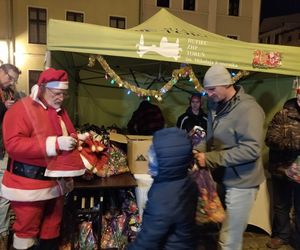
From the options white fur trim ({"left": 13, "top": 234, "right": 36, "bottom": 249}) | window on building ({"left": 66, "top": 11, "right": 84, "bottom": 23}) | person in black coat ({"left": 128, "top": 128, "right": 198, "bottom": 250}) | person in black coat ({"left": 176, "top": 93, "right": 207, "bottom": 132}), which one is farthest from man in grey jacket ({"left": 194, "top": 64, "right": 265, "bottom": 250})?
window on building ({"left": 66, "top": 11, "right": 84, "bottom": 23})

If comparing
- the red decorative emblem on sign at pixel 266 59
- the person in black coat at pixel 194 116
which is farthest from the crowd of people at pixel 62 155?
the person in black coat at pixel 194 116

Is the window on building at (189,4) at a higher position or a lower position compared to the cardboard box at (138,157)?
higher

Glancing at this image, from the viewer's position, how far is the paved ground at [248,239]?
328cm

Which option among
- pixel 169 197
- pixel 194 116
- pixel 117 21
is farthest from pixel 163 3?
pixel 169 197

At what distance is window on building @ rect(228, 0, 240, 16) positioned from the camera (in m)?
15.1

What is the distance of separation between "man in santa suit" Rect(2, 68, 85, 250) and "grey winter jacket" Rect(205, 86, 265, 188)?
38.0 inches

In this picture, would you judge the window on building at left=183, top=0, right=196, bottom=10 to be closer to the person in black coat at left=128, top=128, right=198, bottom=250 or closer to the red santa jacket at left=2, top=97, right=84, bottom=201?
the red santa jacket at left=2, top=97, right=84, bottom=201

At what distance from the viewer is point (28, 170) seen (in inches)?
87.1

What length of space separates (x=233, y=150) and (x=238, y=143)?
0.06 meters

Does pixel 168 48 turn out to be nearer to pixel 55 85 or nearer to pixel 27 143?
pixel 55 85

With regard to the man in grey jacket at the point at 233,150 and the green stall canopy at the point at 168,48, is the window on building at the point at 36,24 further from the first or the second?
the man in grey jacket at the point at 233,150

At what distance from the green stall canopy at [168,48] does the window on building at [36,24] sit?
429 inches

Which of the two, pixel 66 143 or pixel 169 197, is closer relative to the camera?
pixel 169 197

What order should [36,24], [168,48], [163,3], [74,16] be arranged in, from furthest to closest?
1. [163,3]
2. [74,16]
3. [36,24]
4. [168,48]
